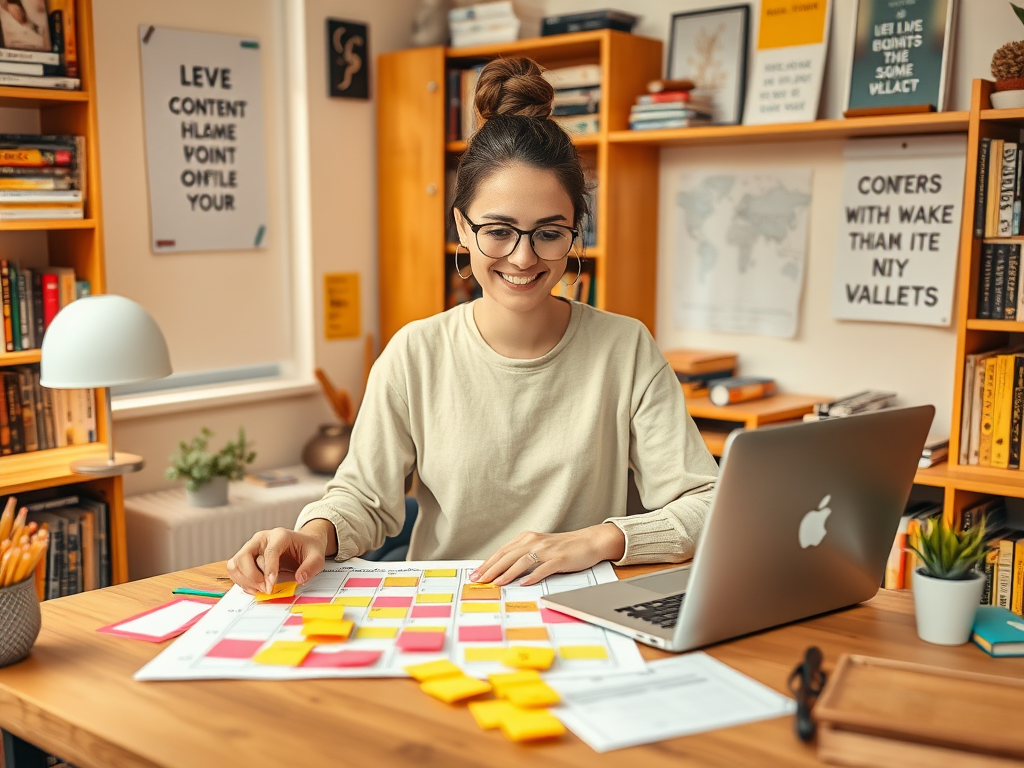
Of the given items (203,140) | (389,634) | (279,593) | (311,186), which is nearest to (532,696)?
(389,634)

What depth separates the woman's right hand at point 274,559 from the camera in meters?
1.40

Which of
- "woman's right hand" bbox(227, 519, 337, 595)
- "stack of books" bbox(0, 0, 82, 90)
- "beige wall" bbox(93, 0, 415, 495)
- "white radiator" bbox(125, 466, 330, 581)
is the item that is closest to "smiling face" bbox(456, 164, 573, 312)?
"woman's right hand" bbox(227, 519, 337, 595)

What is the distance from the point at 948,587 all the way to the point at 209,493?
232 cm

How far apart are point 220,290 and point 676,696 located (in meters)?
2.77

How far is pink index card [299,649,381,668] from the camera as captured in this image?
1.18 m

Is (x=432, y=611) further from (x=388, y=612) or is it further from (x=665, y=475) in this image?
(x=665, y=475)

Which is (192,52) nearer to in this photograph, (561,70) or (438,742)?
(561,70)

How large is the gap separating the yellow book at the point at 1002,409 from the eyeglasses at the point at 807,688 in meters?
1.78

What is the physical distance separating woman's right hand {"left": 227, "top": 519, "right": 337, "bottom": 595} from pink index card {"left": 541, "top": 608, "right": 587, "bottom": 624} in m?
0.33

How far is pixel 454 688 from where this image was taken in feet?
3.63

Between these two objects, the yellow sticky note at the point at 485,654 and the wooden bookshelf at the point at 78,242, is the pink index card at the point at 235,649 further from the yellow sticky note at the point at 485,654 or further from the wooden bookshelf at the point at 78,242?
the wooden bookshelf at the point at 78,242

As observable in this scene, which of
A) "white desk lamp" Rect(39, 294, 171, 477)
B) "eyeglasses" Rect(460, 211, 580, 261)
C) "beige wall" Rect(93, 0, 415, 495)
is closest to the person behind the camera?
"eyeglasses" Rect(460, 211, 580, 261)

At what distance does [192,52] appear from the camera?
336 cm

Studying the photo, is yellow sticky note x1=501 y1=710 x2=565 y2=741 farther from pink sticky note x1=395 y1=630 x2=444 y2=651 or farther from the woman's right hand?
the woman's right hand
